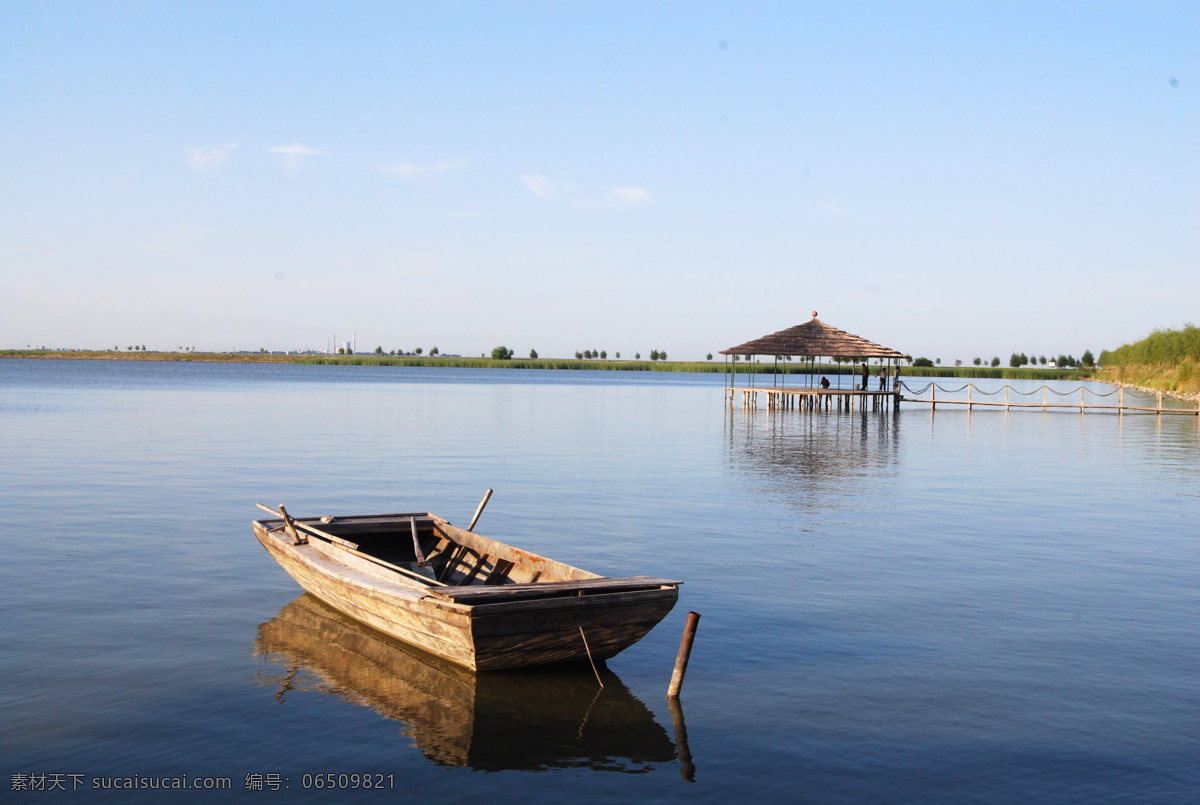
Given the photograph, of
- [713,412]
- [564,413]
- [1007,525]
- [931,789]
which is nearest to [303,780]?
[931,789]

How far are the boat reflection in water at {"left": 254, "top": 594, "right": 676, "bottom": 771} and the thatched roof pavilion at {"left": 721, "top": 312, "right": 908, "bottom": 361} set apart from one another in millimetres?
38103

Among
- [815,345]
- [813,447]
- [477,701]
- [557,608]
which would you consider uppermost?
[815,345]

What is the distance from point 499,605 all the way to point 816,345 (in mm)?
39805

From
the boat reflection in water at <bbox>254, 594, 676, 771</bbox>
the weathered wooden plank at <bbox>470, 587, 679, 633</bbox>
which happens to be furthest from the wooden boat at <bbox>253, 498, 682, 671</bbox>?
the boat reflection in water at <bbox>254, 594, 676, 771</bbox>

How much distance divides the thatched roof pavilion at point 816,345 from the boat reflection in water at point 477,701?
38103mm

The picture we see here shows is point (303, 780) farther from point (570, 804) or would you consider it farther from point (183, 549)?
point (183, 549)

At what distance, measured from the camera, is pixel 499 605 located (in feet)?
23.6

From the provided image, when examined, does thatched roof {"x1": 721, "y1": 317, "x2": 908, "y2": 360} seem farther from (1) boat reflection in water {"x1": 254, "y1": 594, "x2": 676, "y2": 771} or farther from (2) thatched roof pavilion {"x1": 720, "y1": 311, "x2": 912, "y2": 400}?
(1) boat reflection in water {"x1": 254, "y1": 594, "x2": 676, "y2": 771}

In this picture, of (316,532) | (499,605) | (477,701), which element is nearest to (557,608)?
(499,605)

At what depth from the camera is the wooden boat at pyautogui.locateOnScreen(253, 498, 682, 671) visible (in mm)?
7305

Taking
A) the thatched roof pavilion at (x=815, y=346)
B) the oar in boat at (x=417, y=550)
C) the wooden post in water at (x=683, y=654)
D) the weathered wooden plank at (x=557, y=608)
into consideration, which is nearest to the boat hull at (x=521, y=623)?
the weathered wooden plank at (x=557, y=608)

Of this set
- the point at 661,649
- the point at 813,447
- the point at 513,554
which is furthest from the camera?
the point at 813,447

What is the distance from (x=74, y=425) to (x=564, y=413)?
63.3 feet

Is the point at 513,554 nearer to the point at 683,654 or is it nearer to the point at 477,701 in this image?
the point at 477,701
